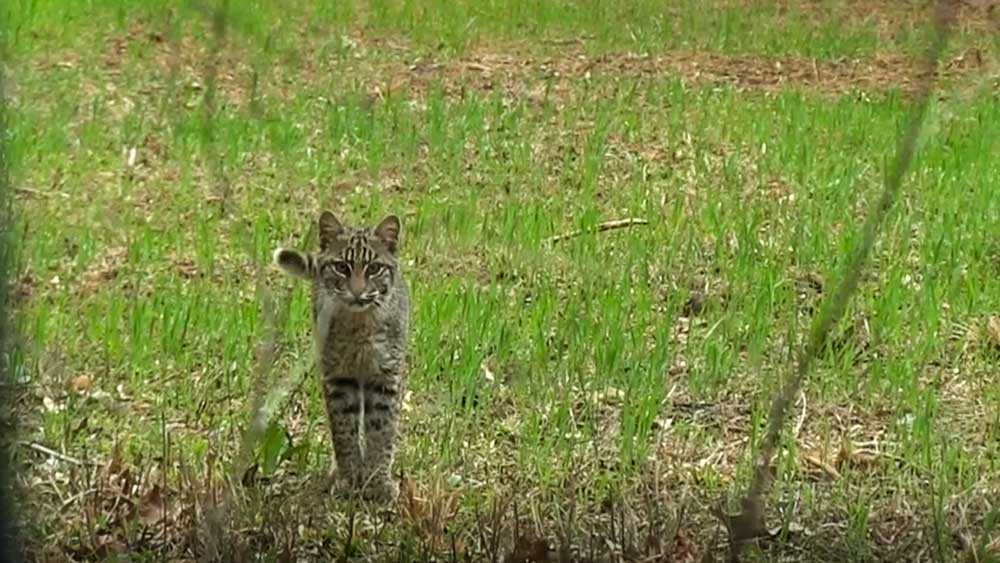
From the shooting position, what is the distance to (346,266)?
3287 mm

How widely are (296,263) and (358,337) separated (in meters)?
0.20

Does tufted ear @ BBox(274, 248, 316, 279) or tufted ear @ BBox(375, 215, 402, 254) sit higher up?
tufted ear @ BBox(375, 215, 402, 254)

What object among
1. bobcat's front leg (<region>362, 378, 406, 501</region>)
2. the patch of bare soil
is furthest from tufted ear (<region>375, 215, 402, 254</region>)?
the patch of bare soil

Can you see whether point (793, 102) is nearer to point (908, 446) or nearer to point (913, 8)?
point (913, 8)

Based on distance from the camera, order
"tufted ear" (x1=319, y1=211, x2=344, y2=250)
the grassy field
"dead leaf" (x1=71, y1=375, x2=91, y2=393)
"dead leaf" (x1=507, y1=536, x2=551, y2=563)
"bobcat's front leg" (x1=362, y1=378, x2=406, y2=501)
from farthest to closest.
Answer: "dead leaf" (x1=71, y1=375, x2=91, y2=393), "tufted ear" (x1=319, y1=211, x2=344, y2=250), "bobcat's front leg" (x1=362, y1=378, x2=406, y2=501), the grassy field, "dead leaf" (x1=507, y1=536, x2=551, y2=563)

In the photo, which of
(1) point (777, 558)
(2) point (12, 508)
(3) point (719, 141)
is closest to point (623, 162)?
(3) point (719, 141)

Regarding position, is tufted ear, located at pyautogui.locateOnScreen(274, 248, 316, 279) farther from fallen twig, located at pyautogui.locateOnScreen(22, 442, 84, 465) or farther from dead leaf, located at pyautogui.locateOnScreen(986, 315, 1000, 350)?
dead leaf, located at pyautogui.locateOnScreen(986, 315, 1000, 350)

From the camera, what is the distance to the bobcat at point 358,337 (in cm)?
329

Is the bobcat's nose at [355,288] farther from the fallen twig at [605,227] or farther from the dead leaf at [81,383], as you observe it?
the fallen twig at [605,227]

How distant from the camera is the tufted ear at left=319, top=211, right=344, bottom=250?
10.9 ft

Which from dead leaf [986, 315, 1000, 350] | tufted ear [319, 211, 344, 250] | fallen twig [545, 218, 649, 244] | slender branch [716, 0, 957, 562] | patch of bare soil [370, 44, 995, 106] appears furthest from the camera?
patch of bare soil [370, 44, 995, 106]

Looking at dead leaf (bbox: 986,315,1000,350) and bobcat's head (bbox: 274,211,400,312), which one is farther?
dead leaf (bbox: 986,315,1000,350)

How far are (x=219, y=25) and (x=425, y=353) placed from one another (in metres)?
2.09

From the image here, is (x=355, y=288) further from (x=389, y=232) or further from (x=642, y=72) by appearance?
(x=642, y=72)
